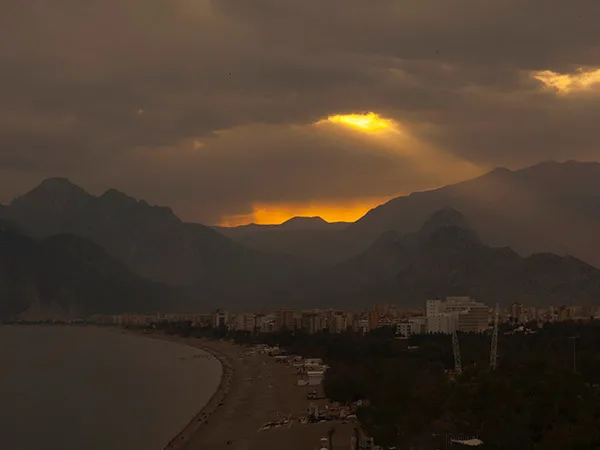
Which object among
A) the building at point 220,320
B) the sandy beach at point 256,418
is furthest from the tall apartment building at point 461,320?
the building at point 220,320

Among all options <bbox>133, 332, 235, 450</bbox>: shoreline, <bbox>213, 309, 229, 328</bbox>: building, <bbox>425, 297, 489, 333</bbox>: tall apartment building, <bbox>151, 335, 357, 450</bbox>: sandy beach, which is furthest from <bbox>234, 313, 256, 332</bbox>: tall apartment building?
<bbox>151, 335, 357, 450</bbox>: sandy beach

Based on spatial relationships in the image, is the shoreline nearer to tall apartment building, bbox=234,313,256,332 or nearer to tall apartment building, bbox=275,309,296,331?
tall apartment building, bbox=275,309,296,331

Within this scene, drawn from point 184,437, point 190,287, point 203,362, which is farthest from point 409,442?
point 190,287

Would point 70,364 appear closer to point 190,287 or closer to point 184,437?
point 184,437

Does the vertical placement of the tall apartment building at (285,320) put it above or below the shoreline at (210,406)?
above

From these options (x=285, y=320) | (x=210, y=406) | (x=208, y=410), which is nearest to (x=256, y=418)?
(x=208, y=410)

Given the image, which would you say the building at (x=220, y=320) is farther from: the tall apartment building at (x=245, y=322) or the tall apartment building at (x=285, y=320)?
the tall apartment building at (x=285, y=320)
